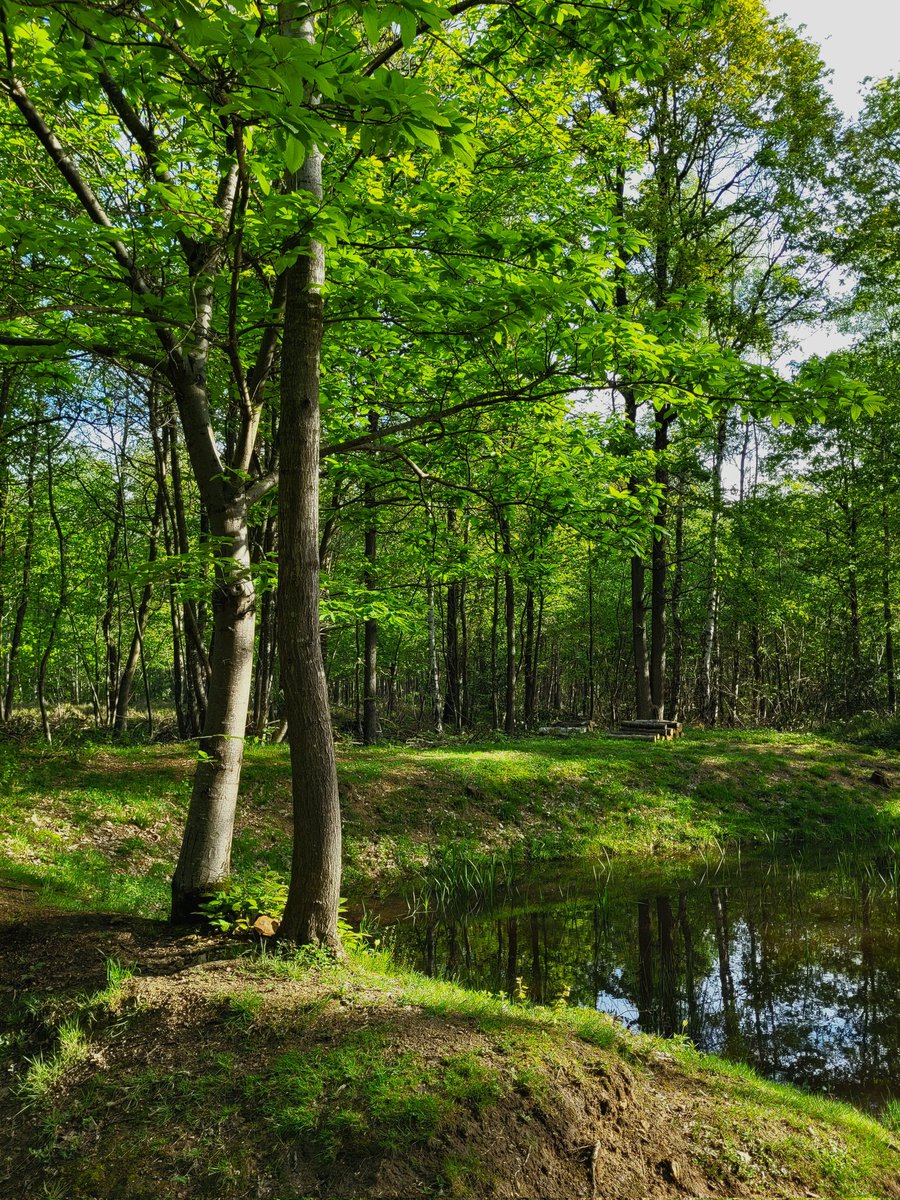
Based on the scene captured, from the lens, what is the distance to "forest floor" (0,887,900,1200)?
309 cm

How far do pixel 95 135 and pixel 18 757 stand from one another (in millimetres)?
8223

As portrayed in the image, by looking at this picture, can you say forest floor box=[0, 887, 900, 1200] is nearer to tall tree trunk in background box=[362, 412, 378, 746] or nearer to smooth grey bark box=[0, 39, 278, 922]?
smooth grey bark box=[0, 39, 278, 922]

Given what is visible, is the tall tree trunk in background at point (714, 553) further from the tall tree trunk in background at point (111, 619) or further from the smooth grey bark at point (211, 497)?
the smooth grey bark at point (211, 497)

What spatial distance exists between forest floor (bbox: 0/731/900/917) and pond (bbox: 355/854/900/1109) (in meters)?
1.44

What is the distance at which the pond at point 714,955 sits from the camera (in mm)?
5867

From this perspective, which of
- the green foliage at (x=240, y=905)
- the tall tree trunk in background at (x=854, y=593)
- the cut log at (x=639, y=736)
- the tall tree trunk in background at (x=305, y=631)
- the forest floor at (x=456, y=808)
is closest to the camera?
the tall tree trunk in background at (x=305, y=631)

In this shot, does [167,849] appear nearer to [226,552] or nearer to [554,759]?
[226,552]

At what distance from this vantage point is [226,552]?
527 cm

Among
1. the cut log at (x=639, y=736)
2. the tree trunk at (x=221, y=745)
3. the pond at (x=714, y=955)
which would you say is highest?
the tree trunk at (x=221, y=745)

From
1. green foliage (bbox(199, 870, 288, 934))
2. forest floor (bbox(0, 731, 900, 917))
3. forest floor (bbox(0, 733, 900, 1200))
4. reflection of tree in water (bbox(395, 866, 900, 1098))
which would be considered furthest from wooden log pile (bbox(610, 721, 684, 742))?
green foliage (bbox(199, 870, 288, 934))

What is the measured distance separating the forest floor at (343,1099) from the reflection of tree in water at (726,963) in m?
1.40

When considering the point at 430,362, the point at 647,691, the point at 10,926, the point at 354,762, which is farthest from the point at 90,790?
the point at 647,691

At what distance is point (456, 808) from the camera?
12.4 m

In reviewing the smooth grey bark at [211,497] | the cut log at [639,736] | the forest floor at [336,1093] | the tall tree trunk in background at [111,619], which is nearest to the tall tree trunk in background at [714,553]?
the cut log at [639,736]
